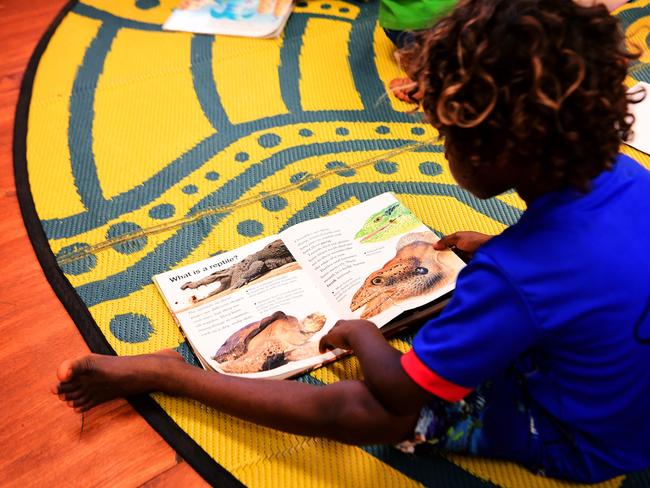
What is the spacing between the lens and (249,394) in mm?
808

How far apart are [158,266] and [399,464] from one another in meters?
0.51

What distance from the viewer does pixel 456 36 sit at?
603 mm

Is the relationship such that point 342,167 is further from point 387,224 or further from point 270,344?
point 270,344

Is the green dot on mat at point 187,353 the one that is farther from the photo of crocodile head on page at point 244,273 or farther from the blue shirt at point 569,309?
the blue shirt at point 569,309

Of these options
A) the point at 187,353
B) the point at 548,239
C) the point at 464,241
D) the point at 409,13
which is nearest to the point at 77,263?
the point at 187,353

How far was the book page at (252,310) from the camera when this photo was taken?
2.96ft

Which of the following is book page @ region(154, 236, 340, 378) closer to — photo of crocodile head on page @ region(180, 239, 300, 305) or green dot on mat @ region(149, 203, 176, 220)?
photo of crocodile head on page @ region(180, 239, 300, 305)

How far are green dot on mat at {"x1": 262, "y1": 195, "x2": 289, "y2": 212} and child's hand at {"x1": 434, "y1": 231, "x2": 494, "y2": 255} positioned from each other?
1.01ft

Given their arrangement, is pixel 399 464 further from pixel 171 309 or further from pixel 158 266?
pixel 158 266

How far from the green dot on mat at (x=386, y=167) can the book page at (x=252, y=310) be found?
30 cm

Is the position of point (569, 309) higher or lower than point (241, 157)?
higher

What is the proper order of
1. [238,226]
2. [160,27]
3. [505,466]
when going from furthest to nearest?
[160,27]
[238,226]
[505,466]

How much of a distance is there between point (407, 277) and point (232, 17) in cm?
106

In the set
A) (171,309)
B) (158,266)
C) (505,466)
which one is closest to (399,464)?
(505,466)
